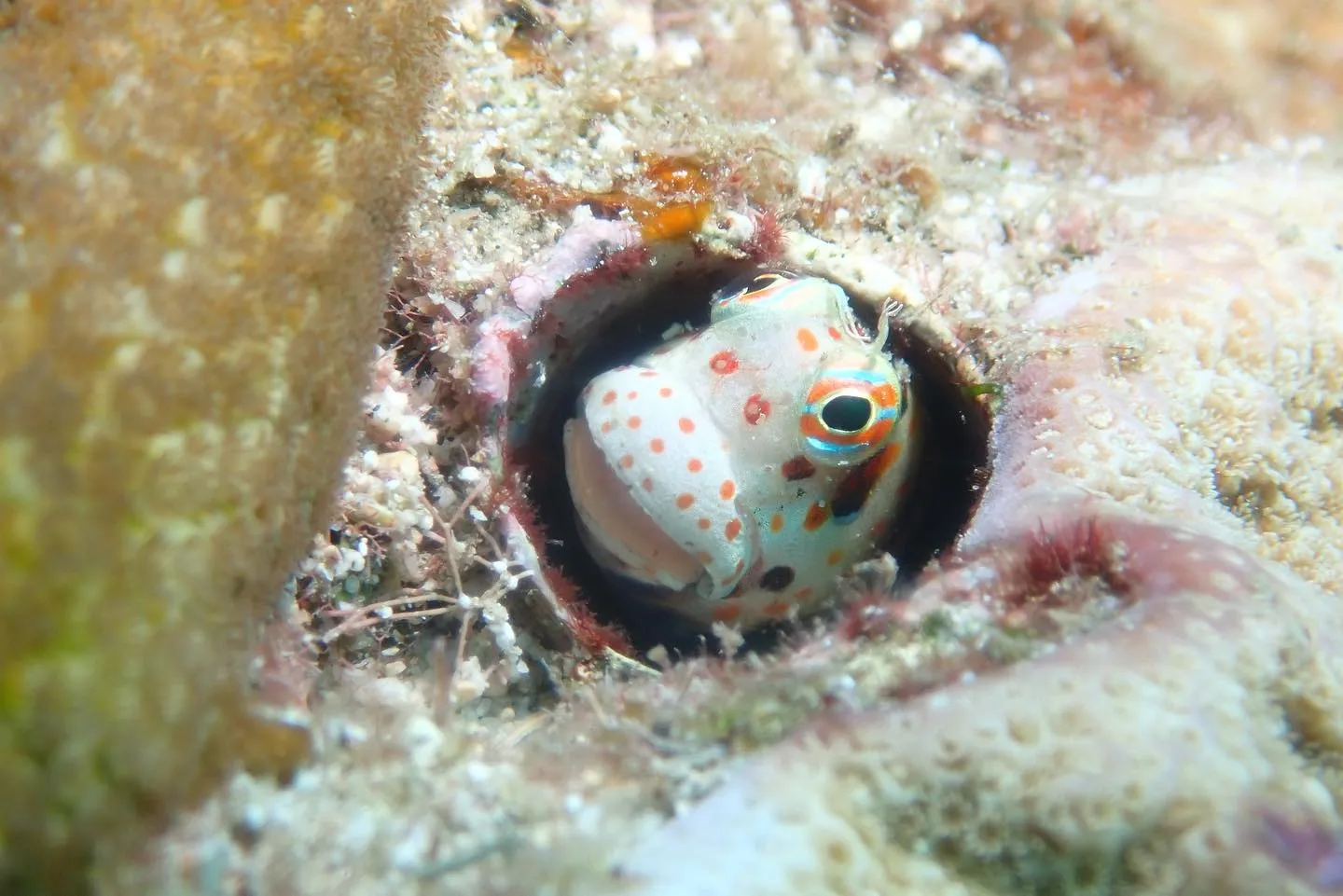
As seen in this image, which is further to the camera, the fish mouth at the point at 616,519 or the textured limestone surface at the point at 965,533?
the fish mouth at the point at 616,519

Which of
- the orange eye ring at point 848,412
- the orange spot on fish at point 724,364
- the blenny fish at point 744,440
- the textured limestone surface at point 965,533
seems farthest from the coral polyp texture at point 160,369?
the orange eye ring at point 848,412

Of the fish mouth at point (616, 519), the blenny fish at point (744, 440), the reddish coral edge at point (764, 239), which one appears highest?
the reddish coral edge at point (764, 239)

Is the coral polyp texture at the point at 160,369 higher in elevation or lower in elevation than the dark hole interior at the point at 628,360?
higher

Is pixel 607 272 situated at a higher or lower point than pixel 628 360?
higher

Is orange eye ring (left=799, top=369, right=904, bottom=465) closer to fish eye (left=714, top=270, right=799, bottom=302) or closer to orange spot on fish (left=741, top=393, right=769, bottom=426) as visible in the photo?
orange spot on fish (left=741, top=393, right=769, bottom=426)

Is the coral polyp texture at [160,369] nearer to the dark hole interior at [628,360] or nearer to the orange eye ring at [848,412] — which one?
the dark hole interior at [628,360]

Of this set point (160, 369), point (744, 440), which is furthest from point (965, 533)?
point (160, 369)

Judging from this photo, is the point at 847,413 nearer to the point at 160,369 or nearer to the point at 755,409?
the point at 755,409
